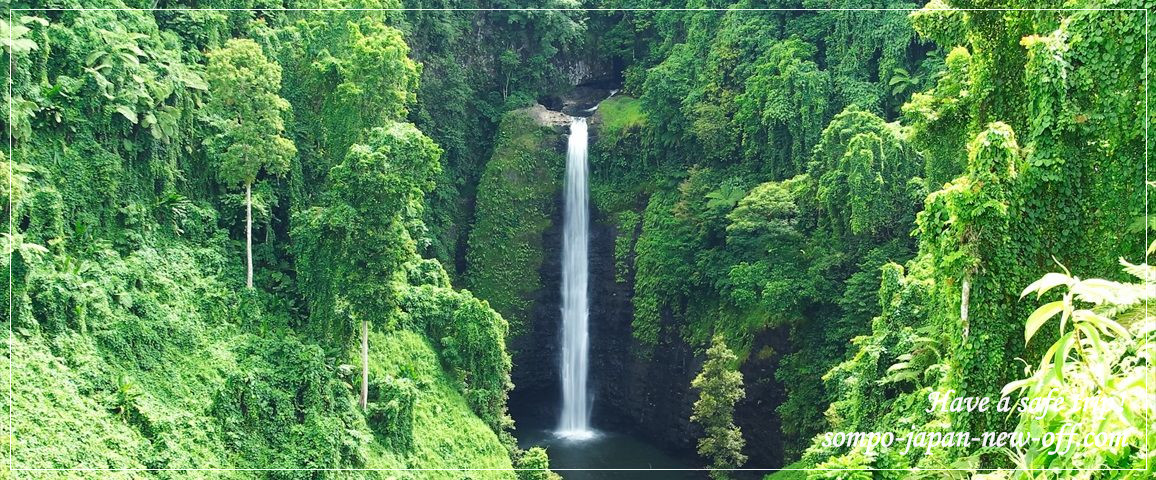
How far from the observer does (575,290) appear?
28.3 meters

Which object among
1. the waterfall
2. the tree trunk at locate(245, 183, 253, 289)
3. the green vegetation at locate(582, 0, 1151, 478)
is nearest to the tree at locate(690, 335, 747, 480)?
the green vegetation at locate(582, 0, 1151, 478)

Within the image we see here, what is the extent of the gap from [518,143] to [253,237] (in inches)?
439

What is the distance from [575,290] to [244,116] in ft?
40.2

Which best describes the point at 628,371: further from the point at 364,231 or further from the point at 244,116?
the point at 244,116

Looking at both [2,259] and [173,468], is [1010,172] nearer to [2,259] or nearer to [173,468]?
[173,468]

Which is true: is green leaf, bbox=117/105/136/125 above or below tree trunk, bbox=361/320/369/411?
above

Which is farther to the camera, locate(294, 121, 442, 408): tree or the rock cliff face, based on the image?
the rock cliff face

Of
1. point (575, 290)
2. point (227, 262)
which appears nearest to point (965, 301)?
point (227, 262)

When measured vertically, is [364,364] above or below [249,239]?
below

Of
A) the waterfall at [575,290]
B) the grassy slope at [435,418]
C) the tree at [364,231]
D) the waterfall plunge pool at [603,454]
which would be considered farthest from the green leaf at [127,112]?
the waterfall at [575,290]

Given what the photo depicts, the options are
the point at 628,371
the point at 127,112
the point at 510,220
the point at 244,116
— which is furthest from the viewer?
the point at 510,220

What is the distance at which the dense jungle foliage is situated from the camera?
9.71 metres

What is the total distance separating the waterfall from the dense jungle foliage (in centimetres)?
57

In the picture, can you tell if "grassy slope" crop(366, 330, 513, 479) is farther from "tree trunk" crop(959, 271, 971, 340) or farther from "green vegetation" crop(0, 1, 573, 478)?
"tree trunk" crop(959, 271, 971, 340)
